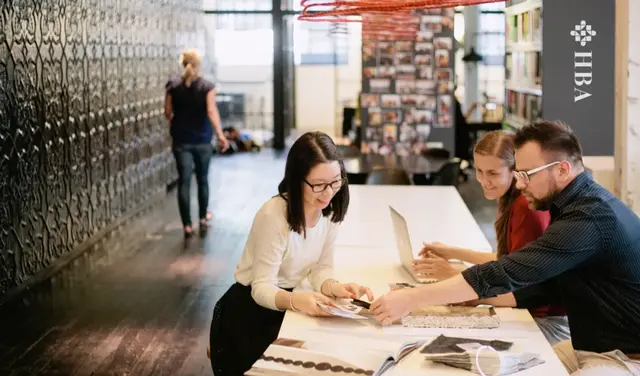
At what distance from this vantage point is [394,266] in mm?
4375

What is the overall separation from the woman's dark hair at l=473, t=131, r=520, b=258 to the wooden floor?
2156 mm

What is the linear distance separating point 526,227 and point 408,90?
25.6 feet

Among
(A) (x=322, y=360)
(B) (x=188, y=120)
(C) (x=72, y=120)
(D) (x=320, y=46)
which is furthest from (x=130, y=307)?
(D) (x=320, y=46)

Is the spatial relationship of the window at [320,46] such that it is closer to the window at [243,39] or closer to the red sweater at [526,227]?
the window at [243,39]

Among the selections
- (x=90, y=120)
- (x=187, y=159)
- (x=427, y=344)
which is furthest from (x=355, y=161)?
(x=427, y=344)

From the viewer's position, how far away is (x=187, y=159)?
9453mm

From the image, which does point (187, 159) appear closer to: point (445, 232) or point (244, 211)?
point (244, 211)

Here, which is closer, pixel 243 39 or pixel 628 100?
pixel 628 100

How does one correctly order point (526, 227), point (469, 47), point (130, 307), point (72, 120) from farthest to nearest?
point (469, 47) → point (72, 120) → point (130, 307) → point (526, 227)

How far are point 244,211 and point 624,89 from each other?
5.12 meters

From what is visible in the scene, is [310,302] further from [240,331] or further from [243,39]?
[243,39]

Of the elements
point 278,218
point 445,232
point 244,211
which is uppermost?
point 278,218

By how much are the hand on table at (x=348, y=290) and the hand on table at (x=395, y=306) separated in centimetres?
29

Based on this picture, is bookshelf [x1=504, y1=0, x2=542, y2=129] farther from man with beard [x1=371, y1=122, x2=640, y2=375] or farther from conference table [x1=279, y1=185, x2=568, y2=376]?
man with beard [x1=371, y1=122, x2=640, y2=375]
